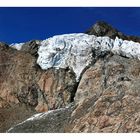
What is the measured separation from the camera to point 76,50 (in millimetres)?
47969

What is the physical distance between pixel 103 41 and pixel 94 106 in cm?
1727

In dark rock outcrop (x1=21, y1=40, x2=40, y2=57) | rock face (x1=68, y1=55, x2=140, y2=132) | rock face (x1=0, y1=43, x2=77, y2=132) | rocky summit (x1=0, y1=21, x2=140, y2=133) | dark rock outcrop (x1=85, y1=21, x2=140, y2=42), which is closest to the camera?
rock face (x1=68, y1=55, x2=140, y2=132)

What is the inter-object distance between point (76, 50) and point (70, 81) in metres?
3.57

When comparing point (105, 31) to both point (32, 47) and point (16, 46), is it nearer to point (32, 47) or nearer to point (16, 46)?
point (32, 47)

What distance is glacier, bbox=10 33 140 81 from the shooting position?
4706cm

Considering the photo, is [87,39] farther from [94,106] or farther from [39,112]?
[94,106]

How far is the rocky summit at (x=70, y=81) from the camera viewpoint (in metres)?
33.5

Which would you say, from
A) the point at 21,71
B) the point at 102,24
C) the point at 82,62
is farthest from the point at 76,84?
the point at 102,24

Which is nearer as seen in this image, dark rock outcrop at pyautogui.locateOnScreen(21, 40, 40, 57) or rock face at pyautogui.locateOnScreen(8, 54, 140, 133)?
rock face at pyautogui.locateOnScreen(8, 54, 140, 133)

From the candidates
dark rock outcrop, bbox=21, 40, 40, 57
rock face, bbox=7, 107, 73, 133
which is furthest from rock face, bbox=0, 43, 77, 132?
rock face, bbox=7, 107, 73, 133

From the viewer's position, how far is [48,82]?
46.1 meters

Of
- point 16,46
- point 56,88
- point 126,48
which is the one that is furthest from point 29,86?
point 126,48

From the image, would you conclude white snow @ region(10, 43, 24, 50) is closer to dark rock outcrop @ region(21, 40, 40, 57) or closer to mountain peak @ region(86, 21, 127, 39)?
dark rock outcrop @ region(21, 40, 40, 57)

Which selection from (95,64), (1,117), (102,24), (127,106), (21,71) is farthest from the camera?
(102,24)
